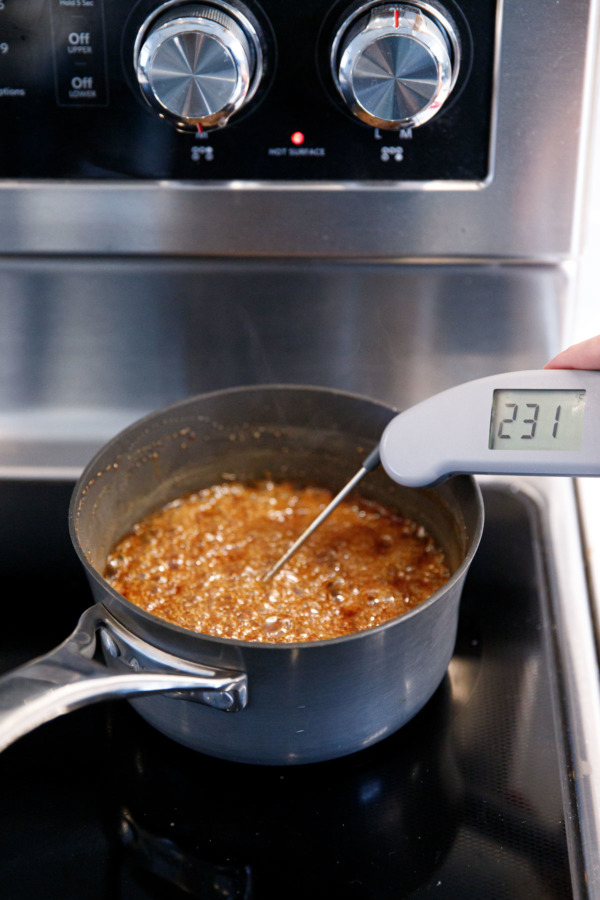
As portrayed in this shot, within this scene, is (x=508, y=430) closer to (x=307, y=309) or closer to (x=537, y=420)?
(x=537, y=420)

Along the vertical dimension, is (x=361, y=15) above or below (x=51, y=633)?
above

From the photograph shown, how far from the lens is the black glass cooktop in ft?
1.37

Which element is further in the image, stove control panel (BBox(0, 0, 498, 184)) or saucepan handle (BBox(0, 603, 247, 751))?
stove control panel (BBox(0, 0, 498, 184))

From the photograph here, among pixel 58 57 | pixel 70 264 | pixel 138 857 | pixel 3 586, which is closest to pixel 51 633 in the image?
pixel 3 586

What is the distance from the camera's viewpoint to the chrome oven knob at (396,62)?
516 millimetres

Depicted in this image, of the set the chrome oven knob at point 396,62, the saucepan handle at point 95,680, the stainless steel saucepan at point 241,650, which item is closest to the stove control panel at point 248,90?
the chrome oven knob at point 396,62

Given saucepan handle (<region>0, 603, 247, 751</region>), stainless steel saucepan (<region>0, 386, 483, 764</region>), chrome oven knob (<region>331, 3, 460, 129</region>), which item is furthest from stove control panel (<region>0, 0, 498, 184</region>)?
saucepan handle (<region>0, 603, 247, 751</region>)

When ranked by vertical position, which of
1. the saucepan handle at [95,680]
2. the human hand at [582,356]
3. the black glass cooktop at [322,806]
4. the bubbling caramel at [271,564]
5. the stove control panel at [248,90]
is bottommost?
the black glass cooktop at [322,806]

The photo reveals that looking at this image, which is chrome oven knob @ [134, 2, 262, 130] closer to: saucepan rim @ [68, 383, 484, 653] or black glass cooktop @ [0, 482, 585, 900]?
saucepan rim @ [68, 383, 484, 653]

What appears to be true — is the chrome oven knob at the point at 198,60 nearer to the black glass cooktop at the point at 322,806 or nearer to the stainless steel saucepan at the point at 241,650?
the stainless steel saucepan at the point at 241,650

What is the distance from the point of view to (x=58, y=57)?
22.7 inches

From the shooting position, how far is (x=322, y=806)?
0.46 m

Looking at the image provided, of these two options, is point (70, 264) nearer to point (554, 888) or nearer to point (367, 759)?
point (367, 759)

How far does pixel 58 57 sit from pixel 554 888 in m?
0.61
